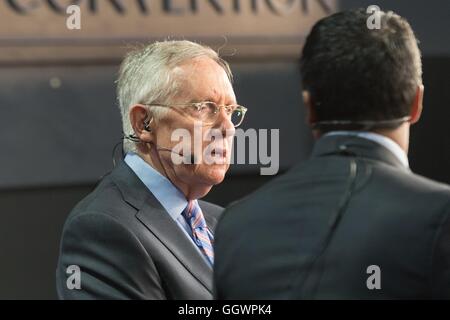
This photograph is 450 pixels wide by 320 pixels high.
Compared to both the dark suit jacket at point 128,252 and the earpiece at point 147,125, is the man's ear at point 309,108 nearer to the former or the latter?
the dark suit jacket at point 128,252

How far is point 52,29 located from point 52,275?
1278mm

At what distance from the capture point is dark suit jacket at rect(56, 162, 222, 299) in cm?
228

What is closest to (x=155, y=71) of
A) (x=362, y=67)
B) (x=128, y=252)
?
(x=128, y=252)

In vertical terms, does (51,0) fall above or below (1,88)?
above

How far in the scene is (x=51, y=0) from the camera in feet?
15.7

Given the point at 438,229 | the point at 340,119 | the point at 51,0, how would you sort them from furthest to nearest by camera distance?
the point at 51,0, the point at 340,119, the point at 438,229

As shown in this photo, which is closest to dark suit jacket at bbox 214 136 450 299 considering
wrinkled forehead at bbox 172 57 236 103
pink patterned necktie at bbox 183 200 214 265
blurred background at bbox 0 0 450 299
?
pink patterned necktie at bbox 183 200 214 265

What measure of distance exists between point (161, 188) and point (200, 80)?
321mm

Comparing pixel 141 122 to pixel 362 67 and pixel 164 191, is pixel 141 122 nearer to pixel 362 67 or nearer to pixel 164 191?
pixel 164 191

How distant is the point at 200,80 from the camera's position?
8.84 ft

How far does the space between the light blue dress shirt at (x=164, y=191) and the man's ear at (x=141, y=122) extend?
9 cm

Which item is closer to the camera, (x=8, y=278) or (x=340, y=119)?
(x=340, y=119)
